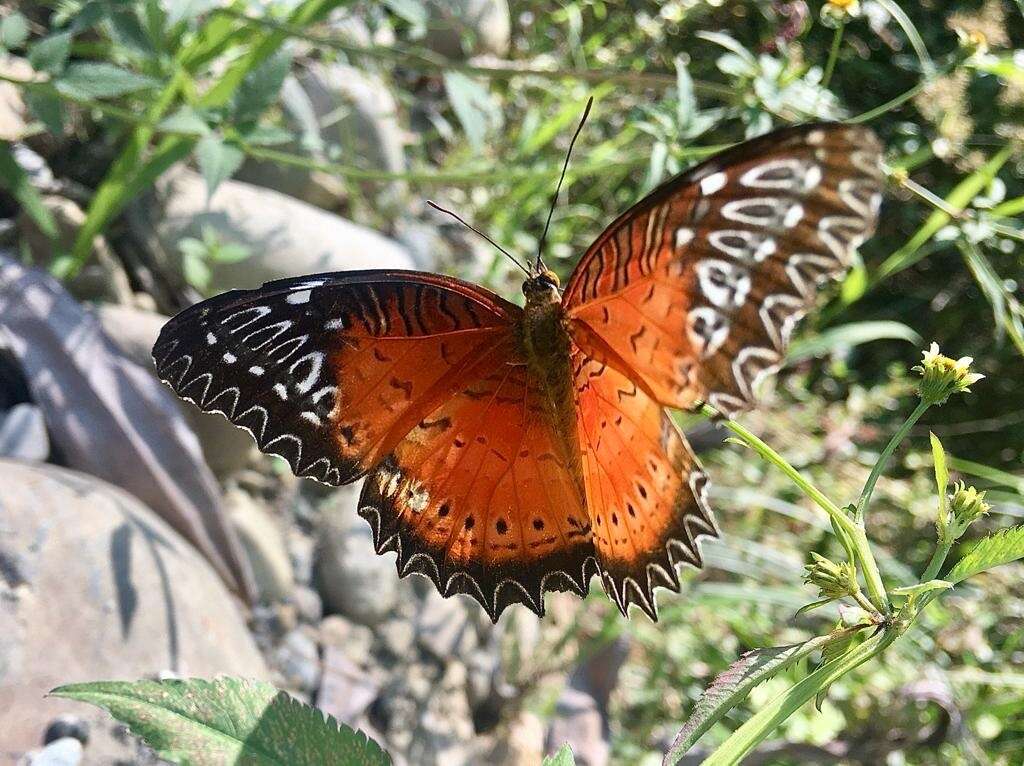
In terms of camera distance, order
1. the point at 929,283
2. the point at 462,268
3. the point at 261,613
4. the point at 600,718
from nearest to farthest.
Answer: the point at 261,613 → the point at 600,718 → the point at 462,268 → the point at 929,283

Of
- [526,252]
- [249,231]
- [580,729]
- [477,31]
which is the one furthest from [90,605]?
[477,31]

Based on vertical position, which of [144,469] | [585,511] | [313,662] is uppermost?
[585,511]

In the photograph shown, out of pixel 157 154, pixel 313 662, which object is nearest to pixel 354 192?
pixel 157 154

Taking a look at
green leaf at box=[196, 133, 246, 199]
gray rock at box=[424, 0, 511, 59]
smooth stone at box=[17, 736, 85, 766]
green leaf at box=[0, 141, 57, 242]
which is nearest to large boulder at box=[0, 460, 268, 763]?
smooth stone at box=[17, 736, 85, 766]

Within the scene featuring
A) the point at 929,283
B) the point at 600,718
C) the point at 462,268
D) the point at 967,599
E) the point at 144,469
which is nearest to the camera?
the point at 144,469

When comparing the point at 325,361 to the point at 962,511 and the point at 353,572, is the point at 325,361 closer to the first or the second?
the point at 962,511

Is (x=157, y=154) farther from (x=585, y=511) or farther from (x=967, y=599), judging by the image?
(x=967, y=599)
